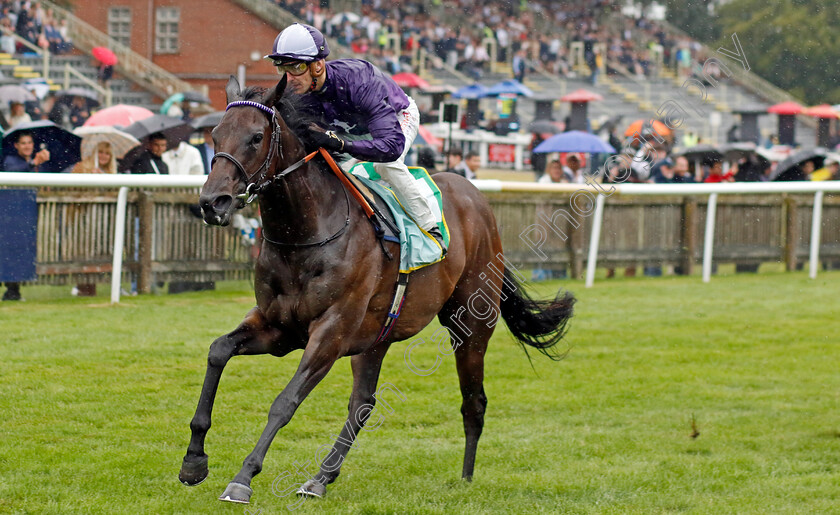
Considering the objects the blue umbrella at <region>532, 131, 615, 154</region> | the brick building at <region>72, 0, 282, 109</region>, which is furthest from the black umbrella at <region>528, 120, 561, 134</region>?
the brick building at <region>72, 0, 282, 109</region>

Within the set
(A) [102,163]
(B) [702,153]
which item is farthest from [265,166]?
(B) [702,153]

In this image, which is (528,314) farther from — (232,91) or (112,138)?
(112,138)

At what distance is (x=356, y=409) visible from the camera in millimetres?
4758

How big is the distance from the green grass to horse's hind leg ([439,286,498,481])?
17 centimetres

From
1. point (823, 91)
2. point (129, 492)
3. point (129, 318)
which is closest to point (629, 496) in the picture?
point (129, 492)

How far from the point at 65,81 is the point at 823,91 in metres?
25.4

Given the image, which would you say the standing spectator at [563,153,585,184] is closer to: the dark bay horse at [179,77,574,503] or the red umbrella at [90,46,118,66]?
the dark bay horse at [179,77,574,503]

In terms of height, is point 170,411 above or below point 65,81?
below

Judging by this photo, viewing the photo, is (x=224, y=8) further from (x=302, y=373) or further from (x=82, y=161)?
(x=302, y=373)

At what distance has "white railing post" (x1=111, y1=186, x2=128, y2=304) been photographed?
8.60m

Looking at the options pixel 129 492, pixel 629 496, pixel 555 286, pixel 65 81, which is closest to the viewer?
pixel 129 492

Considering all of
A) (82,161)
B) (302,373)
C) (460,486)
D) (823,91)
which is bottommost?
(460,486)

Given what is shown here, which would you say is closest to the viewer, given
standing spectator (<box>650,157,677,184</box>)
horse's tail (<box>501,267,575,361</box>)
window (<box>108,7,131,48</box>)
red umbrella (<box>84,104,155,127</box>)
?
horse's tail (<box>501,267,575,361</box>)

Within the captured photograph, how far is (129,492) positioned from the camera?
4242 mm
